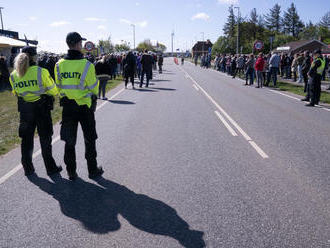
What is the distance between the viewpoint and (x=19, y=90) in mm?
4641

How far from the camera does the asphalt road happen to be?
125 inches

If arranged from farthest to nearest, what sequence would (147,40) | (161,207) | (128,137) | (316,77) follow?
(147,40)
(316,77)
(128,137)
(161,207)

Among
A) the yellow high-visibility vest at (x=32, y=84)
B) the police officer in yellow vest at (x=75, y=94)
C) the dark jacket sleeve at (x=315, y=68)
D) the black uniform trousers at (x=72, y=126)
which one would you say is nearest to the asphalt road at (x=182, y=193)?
the black uniform trousers at (x=72, y=126)

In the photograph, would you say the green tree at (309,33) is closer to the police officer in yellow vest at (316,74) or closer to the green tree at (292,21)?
the green tree at (292,21)

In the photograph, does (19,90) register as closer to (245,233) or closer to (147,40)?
(245,233)

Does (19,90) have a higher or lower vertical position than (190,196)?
higher

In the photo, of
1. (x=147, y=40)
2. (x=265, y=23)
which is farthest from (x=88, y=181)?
(x=147, y=40)

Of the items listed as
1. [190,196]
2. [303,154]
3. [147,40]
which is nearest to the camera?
[190,196]

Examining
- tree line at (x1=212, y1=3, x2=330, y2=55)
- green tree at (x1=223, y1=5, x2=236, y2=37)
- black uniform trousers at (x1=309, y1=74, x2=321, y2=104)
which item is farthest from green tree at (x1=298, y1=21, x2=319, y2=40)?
black uniform trousers at (x1=309, y1=74, x2=321, y2=104)

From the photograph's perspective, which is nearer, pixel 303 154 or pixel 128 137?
pixel 303 154

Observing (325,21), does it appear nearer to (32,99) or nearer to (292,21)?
(292,21)

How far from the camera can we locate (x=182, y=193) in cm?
416

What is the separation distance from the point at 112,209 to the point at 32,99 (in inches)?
83.8

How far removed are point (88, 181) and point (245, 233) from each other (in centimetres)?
238
